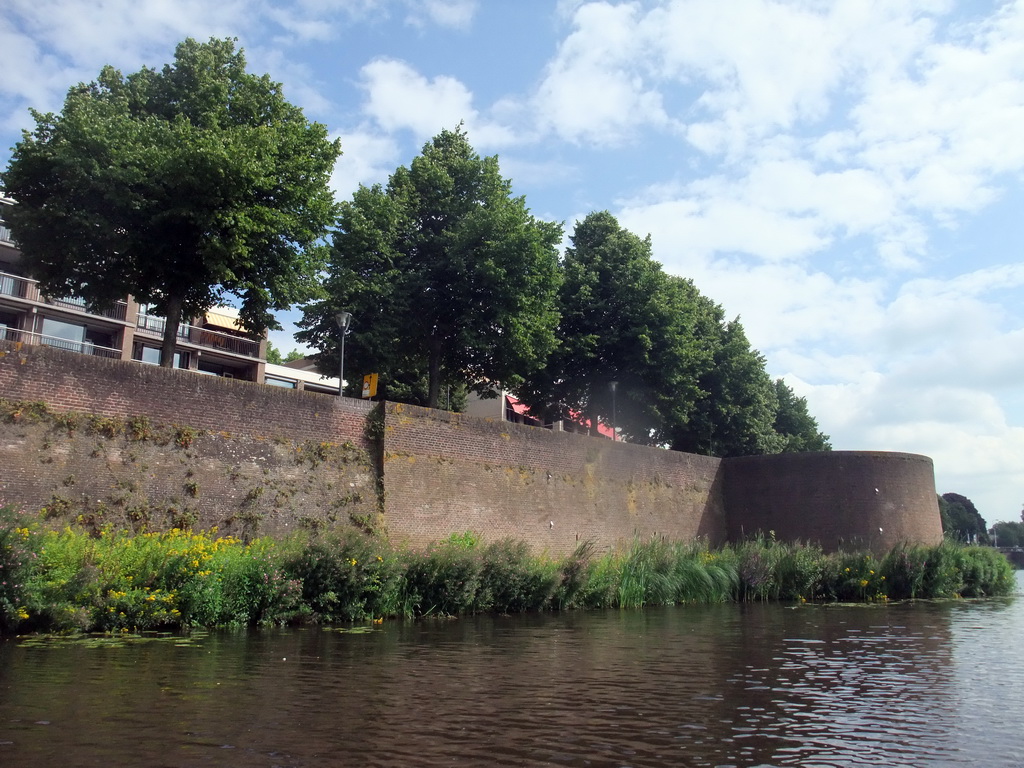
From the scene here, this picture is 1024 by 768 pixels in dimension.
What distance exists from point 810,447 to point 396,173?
32363 millimetres

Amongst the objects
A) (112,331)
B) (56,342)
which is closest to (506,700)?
(56,342)

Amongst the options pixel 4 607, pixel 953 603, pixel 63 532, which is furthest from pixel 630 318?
pixel 4 607

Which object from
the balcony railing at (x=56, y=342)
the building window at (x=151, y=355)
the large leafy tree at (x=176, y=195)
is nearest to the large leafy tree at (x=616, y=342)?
the large leafy tree at (x=176, y=195)

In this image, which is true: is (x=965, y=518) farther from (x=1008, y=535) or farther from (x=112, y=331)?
(x=112, y=331)

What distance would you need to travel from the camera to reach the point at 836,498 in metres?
34.0

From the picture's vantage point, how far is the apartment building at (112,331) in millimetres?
38375

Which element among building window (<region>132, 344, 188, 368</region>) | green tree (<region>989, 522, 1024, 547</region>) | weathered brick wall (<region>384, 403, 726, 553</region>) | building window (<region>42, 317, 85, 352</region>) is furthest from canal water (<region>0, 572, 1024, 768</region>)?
green tree (<region>989, 522, 1024, 547</region>)

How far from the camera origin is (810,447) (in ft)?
168

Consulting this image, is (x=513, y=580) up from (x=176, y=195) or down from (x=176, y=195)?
down

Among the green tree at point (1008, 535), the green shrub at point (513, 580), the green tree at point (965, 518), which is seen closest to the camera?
the green shrub at point (513, 580)

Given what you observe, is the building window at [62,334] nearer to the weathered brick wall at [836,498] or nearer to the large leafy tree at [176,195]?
the large leafy tree at [176,195]

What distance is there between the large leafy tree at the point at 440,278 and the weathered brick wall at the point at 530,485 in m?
4.15

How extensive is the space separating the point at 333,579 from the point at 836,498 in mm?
24736

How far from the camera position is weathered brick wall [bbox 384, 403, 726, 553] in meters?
21.6
